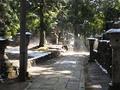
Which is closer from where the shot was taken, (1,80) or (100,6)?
(1,80)

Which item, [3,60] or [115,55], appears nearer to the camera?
[115,55]

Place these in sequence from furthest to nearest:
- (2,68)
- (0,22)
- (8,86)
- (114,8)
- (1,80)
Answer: (114,8), (0,22), (2,68), (1,80), (8,86)

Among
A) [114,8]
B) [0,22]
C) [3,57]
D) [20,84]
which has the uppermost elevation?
[114,8]

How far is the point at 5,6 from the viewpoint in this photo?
21547 millimetres

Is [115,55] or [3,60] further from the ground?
[115,55]

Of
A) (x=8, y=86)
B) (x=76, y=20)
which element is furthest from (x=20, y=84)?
(x=76, y=20)

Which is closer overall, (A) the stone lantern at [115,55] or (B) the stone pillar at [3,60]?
(A) the stone lantern at [115,55]

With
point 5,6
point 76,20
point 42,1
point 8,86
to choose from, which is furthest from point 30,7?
point 8,86

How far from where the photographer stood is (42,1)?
86.6 ft

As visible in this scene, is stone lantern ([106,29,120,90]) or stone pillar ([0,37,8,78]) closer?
stone lantern ([106,29,120,90])

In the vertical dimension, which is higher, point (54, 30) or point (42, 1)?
point (42, 1)

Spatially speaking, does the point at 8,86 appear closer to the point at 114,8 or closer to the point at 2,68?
the point at 2,68

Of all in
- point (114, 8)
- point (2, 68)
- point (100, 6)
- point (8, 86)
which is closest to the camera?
point (8, 86)

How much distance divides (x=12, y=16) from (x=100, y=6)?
9937mm
